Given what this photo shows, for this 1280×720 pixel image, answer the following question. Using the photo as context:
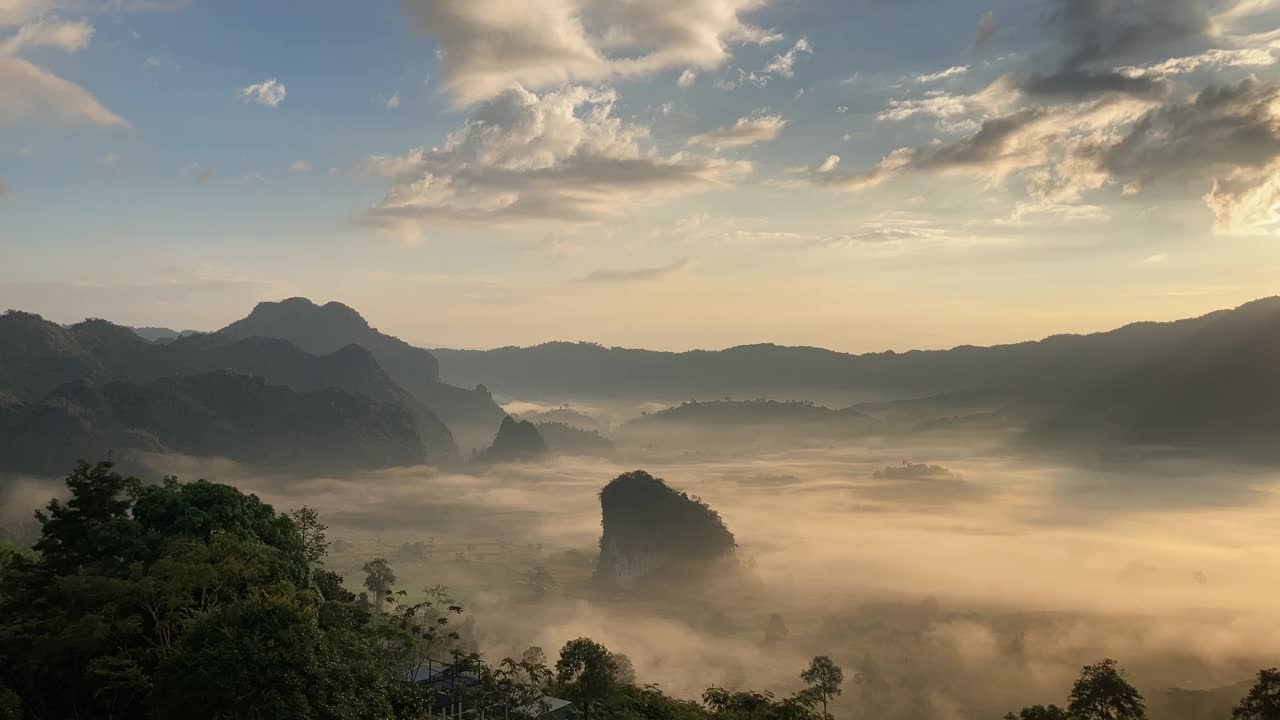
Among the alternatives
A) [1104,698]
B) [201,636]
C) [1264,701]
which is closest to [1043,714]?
[1104,698]

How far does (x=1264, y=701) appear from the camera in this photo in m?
72.8

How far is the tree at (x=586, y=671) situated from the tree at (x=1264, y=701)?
58922 mm

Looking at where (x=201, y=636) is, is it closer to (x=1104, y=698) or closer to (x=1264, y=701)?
(x=1104, y=698)

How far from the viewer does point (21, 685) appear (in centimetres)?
4278

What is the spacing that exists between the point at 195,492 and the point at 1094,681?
85.8m

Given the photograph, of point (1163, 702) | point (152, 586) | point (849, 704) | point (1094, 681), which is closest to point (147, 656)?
point (152, 586)

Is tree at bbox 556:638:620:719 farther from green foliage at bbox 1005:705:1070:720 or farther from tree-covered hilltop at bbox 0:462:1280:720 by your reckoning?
green foliage at bbox 1005:705:1070:720

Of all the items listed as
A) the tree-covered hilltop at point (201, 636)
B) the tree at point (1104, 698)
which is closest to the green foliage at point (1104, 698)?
the tree at point (1104, 698)

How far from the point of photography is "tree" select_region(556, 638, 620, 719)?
67.1 metres

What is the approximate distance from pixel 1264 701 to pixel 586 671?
214ft

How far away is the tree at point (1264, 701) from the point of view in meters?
71.8

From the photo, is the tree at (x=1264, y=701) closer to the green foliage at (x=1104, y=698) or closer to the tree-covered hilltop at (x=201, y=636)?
the green foliage at (x=1104, y=698)

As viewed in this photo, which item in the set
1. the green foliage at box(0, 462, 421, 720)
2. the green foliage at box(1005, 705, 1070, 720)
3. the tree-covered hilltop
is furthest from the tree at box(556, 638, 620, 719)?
the green foliage at box(1005, 705, 1070, 720)

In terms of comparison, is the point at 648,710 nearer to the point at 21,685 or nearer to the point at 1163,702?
the point at 21,685
